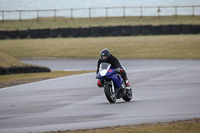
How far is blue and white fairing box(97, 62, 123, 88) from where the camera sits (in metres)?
10.8

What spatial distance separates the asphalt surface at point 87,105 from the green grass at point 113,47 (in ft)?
55.3

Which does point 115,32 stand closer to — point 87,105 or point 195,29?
point 195,29

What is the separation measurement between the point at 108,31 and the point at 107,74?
3099 centimetres

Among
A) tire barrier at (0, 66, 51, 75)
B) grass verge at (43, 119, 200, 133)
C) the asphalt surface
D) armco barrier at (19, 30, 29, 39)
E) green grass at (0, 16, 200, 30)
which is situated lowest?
tire barrier at (0, 66, 51, 75)

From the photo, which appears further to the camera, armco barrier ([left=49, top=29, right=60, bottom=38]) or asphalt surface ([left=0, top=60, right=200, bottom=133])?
armco barrier ([left=49, top=29, right=60, bottom=38])

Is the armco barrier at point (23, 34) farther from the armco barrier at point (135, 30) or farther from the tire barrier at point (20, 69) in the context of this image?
the tire barrier at point (20, 69)

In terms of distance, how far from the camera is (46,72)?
23.5m

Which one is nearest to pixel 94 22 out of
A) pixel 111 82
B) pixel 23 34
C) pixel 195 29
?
pixel 23 34

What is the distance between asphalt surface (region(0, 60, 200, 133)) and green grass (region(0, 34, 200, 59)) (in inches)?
663

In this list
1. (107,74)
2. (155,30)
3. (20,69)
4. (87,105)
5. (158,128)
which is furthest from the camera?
(155,30)

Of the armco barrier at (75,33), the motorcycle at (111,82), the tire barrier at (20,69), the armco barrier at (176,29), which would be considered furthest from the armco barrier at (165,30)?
the motorcycle at (111,82)

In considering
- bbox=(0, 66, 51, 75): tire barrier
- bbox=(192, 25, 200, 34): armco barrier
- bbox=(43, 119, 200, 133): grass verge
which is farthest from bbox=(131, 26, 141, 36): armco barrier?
bbox=(43, 119, 200, 133): grass verge

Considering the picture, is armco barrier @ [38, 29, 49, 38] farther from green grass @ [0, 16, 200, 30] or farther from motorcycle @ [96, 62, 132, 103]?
motorcycle @ [96, 62, 132, 103]

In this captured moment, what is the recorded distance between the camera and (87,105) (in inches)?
423
